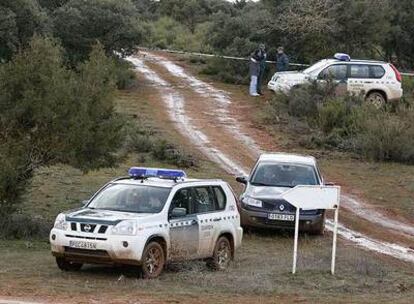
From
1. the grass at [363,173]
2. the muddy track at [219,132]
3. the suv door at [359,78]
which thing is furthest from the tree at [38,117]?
the suv door at [359,78]

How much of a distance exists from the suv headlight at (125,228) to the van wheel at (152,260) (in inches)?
14.1

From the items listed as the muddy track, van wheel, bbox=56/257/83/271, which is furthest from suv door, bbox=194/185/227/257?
the muddy track

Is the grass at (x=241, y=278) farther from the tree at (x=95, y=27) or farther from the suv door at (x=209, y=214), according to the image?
the tree at (x=95, y=27)

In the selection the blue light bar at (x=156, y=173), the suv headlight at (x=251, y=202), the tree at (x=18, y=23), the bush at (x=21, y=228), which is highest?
the tree at (x=18, y=23)

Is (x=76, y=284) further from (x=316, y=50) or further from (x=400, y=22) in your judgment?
(x=400, y=22)

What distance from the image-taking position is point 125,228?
11523mm

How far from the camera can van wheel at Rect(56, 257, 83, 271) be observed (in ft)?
39.3

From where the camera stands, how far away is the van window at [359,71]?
31.0 metres

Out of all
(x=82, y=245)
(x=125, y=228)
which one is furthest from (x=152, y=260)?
(x=82, y=245)

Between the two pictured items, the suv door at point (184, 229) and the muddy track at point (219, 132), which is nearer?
the suv door at point (184, 229)

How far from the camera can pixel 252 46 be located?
131 feet

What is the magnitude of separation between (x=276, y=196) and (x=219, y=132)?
1199 centimetres

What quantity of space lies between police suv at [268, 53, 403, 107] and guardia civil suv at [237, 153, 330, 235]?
1302 cm

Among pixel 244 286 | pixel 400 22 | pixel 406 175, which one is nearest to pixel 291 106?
pixel 406 175
